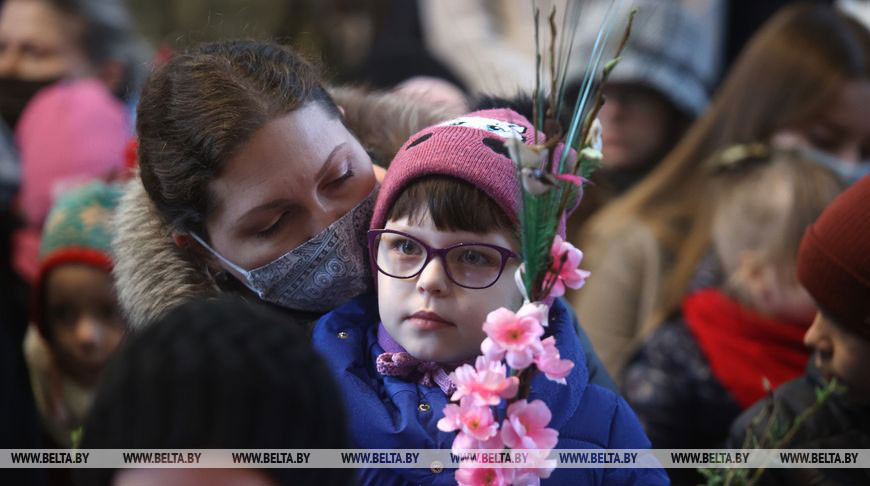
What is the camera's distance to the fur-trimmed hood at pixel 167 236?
242 cm

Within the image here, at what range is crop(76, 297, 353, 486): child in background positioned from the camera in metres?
1.53

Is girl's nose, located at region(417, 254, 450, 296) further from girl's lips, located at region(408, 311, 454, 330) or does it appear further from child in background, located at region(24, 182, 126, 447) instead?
A: child in background, located at region(24, 182, 126, 447)

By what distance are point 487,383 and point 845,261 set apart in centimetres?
106

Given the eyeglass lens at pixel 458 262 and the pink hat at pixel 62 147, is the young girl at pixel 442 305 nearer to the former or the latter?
the eyeglass lens at pixel 458 262

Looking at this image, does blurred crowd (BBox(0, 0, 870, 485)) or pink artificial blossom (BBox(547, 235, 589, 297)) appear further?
pink artificial blossom (BBox(547, 235, 589, 297))

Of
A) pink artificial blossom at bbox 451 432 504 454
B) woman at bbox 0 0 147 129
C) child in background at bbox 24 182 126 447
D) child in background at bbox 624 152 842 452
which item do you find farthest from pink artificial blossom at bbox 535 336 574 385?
woman at bbox 0 0 147 129

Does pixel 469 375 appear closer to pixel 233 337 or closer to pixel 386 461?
pixel 386 461

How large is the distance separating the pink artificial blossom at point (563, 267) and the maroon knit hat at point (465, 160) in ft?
0.64

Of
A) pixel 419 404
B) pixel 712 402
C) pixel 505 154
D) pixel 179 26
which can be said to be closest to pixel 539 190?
pixel 505 154

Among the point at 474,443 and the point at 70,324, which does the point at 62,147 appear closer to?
the point at 70,324

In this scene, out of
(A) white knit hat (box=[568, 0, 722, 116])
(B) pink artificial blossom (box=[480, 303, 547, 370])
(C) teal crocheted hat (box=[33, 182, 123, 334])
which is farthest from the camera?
(A) white knit hat (box=[568, 0, 722, 116])

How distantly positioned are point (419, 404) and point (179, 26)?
16.1ft

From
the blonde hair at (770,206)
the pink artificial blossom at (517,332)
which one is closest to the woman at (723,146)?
the blonde hair at (770,206)

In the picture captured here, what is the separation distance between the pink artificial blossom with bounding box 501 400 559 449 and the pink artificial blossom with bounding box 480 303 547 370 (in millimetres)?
89
